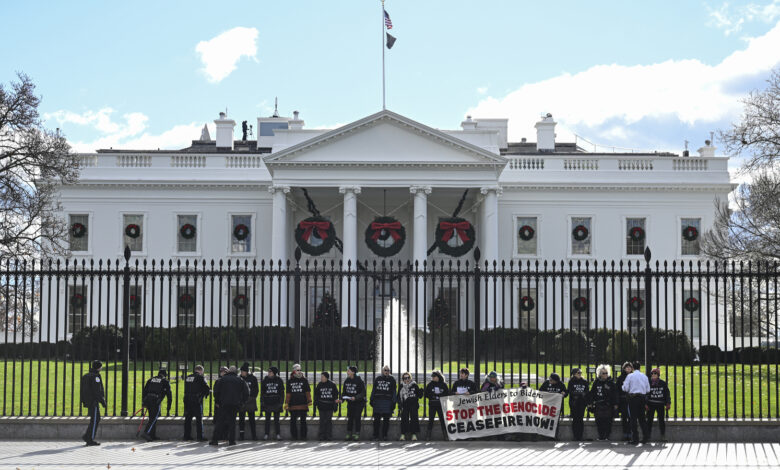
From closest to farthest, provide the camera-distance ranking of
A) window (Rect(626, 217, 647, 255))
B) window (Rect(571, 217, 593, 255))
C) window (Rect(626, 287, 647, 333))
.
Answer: window (Rect(626, 287, 647, 333)) < window (Rect(626, 217, 647, 255)) < window (Rect(571, 217, 593, 255))

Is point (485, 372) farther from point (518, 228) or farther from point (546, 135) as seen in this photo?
point (546, 135)

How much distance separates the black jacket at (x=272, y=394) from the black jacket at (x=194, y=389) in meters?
0.93

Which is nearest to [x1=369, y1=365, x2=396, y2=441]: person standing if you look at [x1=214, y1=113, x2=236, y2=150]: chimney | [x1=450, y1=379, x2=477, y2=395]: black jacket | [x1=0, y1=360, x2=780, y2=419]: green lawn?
[x1=0, y1=360, x2=780, y2=419]: green lawn

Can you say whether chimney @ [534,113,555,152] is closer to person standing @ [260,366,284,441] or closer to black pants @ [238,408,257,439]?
person standing @ [260,366,284,441]

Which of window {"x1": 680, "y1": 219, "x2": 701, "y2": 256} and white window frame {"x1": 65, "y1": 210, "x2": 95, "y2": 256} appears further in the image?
window {"x1": 680, "y1": 219, "x2": 701, "y2": 256}

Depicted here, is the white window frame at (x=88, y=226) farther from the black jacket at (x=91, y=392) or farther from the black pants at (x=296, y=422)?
the black pants at (x=296, y=422)

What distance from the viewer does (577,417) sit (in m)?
14.6

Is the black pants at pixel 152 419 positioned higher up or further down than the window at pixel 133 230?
further down

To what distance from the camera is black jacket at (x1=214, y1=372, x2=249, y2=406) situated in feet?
46.4

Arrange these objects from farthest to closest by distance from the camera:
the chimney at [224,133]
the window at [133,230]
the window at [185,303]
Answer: the chimney at [224,133] < the window at [133,230] < the window at [185,303]

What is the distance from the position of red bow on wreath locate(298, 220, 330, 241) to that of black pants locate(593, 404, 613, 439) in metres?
25.7

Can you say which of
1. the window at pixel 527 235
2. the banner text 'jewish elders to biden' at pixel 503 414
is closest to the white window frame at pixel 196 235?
the window at pixel 527 235

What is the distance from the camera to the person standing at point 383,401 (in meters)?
14.4

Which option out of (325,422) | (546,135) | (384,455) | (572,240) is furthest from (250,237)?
(384,455)
